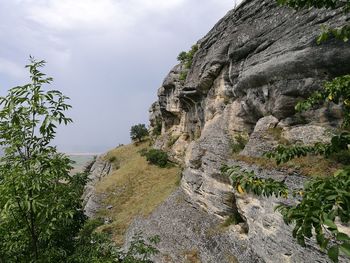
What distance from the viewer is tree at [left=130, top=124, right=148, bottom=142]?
7681cm

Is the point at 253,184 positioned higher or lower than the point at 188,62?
lower

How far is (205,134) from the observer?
33.0 m

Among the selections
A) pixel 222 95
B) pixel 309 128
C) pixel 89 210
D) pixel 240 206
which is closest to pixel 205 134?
pixel 222 95

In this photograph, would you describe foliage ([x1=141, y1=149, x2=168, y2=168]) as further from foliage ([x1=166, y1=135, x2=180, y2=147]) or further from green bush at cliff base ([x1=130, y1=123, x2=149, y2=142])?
green bush at cliff base ([x1=130, y1=123, x2=149, y2=142])

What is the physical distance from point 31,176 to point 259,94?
21.4 m

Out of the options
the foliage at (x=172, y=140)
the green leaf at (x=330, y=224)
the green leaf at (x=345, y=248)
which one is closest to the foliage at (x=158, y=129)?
the foliage at (x=172, y=140)

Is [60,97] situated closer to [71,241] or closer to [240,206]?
[71,241]

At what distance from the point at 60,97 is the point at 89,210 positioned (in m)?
41.1

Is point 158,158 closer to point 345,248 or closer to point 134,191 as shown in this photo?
point 134,191

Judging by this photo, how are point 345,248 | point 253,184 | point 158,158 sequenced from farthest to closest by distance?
point 158,158, point 253,184, point 345,248

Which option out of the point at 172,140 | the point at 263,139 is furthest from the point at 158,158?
the point at 263,139

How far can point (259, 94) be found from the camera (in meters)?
24.6

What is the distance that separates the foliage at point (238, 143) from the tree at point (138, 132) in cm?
5116

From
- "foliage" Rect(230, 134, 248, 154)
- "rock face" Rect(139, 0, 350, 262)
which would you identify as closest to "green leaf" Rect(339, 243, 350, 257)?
"rock face" Rect(139, 0, 350, 262)
